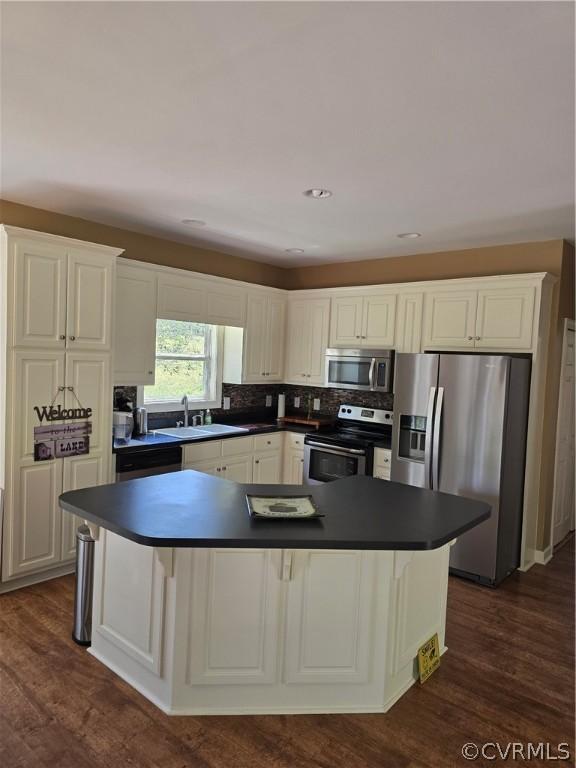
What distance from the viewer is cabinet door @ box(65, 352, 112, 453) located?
3646 millimetres

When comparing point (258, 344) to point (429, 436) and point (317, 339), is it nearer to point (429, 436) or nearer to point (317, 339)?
point (317, 339)

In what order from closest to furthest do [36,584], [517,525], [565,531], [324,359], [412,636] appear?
[412,636] → [36,584] → [517,525] → [565,531] → [324,359]

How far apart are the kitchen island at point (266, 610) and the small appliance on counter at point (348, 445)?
216cm

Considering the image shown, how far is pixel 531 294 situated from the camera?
3.97m

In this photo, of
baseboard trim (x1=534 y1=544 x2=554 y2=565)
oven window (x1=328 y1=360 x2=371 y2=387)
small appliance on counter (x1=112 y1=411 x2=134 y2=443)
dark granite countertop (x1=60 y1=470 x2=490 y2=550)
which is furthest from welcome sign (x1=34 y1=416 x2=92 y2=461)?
baseboard trim (x1=534 y1=544 x2=554 y2=565)

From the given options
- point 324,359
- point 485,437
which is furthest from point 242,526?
point 324,359

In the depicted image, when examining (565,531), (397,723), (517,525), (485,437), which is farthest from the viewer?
(565,531)

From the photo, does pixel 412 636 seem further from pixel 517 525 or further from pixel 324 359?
pixel 324 359

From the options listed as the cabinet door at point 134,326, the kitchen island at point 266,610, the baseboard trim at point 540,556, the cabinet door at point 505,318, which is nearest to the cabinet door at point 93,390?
the cabinet door at point 134,326

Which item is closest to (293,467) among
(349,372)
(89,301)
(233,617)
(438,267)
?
(349,372)

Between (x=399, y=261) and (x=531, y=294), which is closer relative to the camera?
(x=531, y=294)

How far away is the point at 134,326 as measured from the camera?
425 cm

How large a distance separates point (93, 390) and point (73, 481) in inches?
25.5

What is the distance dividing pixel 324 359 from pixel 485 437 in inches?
76.6
